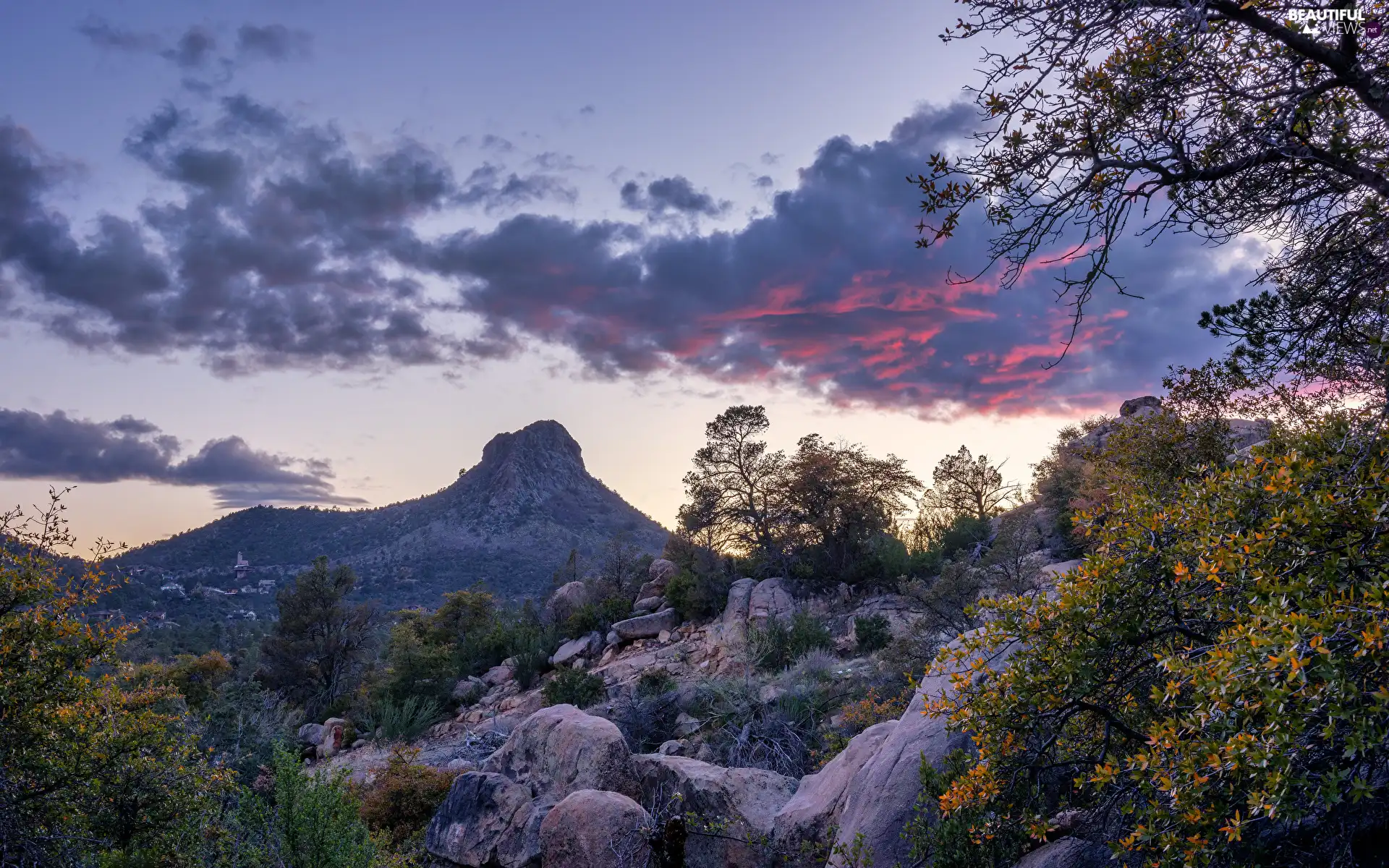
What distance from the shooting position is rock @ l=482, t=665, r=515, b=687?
25.6 m

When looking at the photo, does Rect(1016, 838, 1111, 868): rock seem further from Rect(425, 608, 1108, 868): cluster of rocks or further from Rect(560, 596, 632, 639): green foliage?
Rect(560, 596, 632, 639): green foliage

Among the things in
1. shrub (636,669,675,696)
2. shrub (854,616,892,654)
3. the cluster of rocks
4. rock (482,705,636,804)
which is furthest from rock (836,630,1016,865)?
shrub (854,616,892,654)

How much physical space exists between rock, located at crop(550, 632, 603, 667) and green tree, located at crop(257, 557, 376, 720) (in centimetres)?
887

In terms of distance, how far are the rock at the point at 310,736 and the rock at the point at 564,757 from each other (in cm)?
1398

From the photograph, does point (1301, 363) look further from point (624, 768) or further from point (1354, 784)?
point (624, 768)

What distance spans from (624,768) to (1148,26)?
29.8 feet

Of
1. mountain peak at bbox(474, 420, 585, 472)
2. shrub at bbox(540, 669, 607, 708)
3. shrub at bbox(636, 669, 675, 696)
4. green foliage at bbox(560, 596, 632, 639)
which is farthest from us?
mountain peak at bbox(474, 420, 585, 472)

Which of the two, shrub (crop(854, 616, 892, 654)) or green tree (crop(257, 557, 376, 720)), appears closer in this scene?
shrub (crop(854, 616, 892, 654))

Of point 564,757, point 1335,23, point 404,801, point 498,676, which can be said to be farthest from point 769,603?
point 1335,23

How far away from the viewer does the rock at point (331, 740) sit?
800 inches

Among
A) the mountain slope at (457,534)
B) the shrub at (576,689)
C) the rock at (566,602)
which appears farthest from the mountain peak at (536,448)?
the shrub at (576,689)

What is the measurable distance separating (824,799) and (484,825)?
165 inches

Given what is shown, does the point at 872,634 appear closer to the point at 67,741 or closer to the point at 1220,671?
the point at 67,741

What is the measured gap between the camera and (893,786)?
20.8ft
